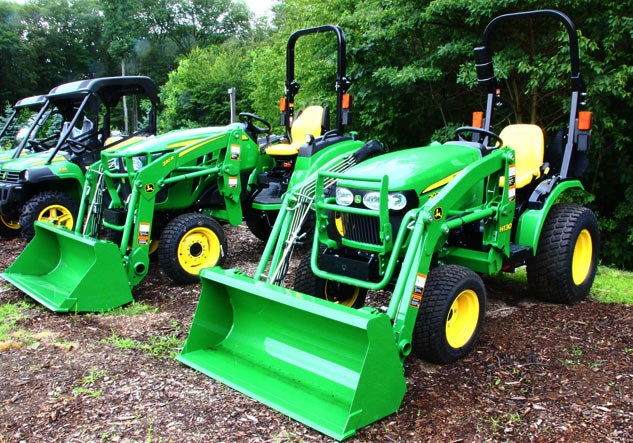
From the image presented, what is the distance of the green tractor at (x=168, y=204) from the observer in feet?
16.0

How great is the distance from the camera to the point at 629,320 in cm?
438

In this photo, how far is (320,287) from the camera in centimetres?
404

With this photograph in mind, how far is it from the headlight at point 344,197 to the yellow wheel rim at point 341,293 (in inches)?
23.1

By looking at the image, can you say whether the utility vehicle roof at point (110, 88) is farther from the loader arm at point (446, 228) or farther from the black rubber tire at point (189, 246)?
the loader arm at point (446, 228)

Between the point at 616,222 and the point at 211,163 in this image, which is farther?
the point at 616,222

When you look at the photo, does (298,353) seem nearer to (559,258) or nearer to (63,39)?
(559,258)

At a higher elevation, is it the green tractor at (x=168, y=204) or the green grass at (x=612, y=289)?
the green tractor at (x=168, y=204)

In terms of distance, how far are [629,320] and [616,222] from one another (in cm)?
528

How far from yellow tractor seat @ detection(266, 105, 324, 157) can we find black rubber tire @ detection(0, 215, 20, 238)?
13.1 feet

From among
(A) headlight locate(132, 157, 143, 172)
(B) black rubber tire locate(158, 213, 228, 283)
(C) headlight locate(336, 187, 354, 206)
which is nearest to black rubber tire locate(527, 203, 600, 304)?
(C) headlight locate(336, 187, 354, 206)

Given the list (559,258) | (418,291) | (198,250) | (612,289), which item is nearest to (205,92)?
(198,250)

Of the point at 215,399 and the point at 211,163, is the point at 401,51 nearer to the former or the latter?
the point at 211,163

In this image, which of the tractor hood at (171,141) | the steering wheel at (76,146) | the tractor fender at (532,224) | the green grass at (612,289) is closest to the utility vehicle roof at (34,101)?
the steering wheel at (76,146)

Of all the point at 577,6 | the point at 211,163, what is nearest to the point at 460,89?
the point at 577,6
